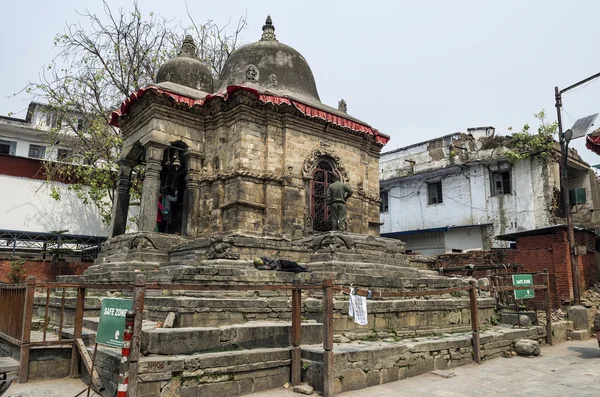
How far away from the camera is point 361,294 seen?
6.90m

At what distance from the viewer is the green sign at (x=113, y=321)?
16.8 ft

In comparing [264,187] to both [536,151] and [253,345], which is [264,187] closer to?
[253,345]

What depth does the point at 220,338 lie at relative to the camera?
659 centimetres

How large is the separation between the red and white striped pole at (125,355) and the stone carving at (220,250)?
5.27 m

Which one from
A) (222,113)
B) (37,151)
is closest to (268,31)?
(222,113)

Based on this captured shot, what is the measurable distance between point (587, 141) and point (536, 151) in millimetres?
8058

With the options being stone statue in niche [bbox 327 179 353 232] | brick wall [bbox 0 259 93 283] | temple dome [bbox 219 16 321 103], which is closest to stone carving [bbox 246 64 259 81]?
temple dome [bbox 219 16 321 103]

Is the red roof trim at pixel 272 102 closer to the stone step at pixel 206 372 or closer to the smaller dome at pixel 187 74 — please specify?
the smaller dome at pixel 187 74

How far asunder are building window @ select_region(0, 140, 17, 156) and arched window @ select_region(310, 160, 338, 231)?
2656 cm

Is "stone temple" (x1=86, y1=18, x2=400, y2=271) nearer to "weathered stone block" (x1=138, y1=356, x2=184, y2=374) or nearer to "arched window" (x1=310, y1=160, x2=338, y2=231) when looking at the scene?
"arched window" (x1=310, y1=160, x2=338, y2=231)

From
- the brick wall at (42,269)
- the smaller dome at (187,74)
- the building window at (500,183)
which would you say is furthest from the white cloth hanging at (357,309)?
the building window at (500,183)

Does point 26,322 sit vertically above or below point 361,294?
below

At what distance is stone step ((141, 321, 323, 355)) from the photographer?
19.6 ft

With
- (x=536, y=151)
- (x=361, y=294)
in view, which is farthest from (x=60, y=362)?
(x=536, y=151)
